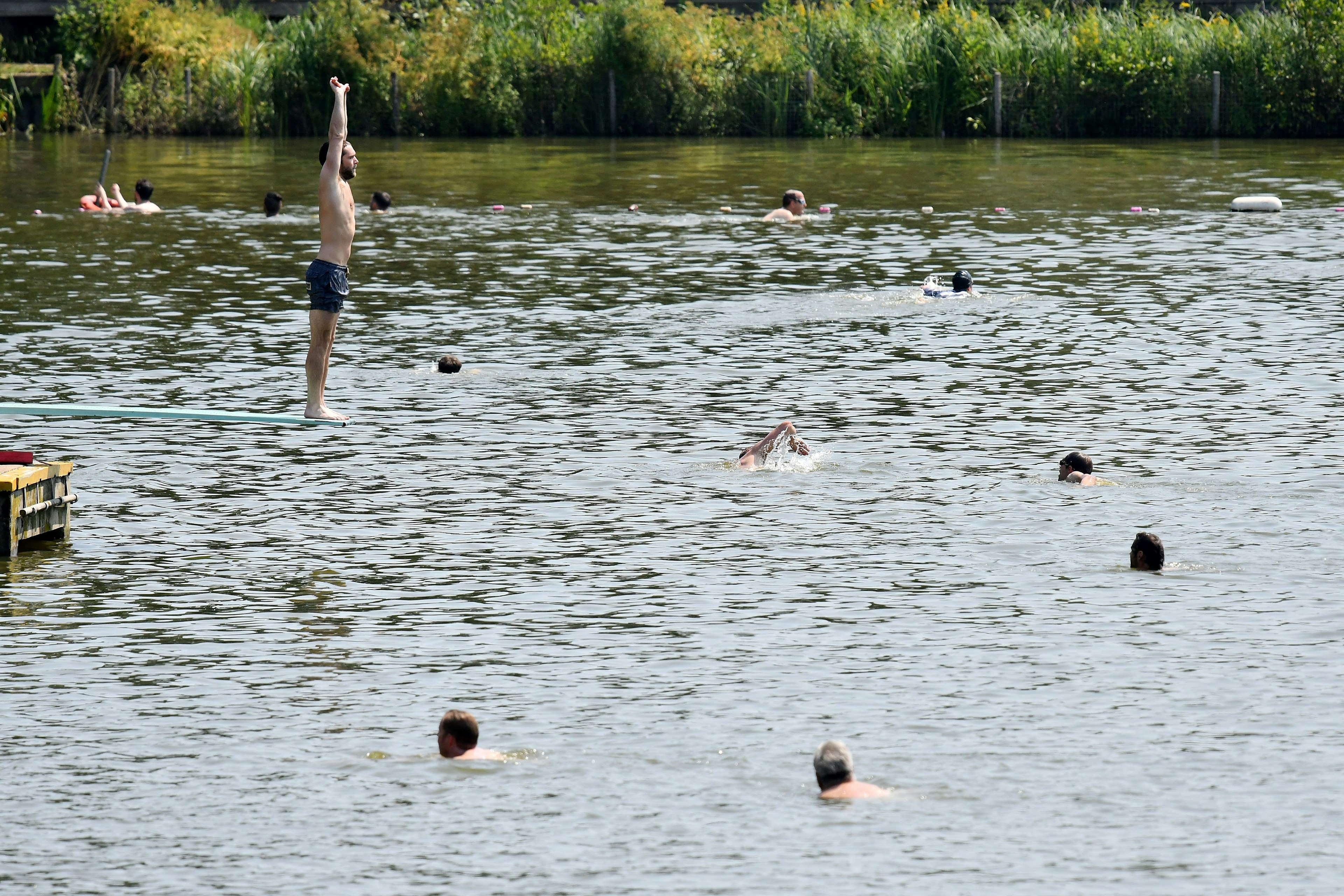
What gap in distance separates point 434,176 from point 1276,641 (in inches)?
1448

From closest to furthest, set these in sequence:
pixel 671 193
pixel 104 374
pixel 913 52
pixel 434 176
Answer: pixel 104 374
pixel 671 193
pixel 434 176
pixel 913 52

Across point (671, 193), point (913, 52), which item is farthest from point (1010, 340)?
point (913, 52)

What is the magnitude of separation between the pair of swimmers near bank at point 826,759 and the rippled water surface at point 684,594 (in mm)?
96

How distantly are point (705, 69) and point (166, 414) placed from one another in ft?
146

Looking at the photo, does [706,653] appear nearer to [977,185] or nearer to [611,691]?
[611,691]

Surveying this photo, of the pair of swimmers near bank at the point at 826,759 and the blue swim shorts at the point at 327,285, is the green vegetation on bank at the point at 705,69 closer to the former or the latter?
the blue swim shorts at the point at 327,285

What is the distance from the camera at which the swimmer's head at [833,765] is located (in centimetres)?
955

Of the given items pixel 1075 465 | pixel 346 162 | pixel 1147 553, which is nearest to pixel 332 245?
pixel 346 162

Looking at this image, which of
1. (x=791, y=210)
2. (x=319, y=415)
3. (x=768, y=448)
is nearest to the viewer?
(x=768, y=448)

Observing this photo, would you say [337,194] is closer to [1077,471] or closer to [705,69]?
[1077,471]

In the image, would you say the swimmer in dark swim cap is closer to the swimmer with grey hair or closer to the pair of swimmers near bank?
the pair of swimmers near bank

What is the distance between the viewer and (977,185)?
42.2 meters

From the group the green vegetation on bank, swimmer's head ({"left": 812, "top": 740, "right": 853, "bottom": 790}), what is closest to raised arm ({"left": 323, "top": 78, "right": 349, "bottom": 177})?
swimmer's head ({"left": 812, "top": 740, "right": 853, "bottom": 790})

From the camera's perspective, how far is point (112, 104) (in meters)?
64.1
